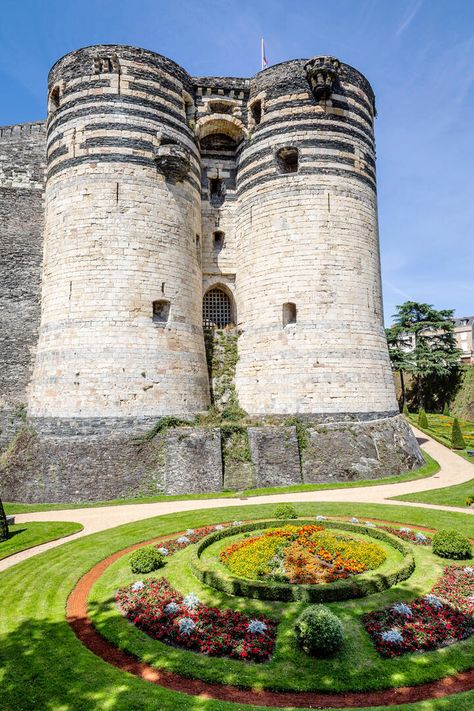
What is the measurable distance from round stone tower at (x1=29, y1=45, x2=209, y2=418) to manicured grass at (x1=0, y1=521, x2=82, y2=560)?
6224mm

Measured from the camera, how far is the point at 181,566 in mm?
11641

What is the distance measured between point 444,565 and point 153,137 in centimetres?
2301

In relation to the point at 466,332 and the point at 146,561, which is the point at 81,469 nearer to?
the point at 146,561

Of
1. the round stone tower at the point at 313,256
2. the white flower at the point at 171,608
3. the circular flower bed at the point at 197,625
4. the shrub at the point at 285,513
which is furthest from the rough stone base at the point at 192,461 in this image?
the white flower at the point at 171,608

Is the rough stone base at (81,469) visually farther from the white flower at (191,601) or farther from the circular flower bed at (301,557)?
the white flower at (191,601)

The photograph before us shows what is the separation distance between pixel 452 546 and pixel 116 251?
1877 centimetres

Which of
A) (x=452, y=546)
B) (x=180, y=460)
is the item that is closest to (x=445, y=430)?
(x=180, y=460)

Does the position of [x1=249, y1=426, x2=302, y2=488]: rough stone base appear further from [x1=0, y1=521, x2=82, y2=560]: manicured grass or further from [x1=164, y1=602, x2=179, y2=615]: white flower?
[x1=164, y1=602, x2=179, y2=615]: white flower

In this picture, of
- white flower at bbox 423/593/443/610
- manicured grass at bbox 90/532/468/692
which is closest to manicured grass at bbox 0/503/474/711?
manicured grass at bbox 90/532/468/692

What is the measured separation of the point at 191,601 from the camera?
9.51 metres

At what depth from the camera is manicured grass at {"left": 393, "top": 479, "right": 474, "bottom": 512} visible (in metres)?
18.5

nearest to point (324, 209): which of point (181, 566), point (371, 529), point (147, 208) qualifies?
point (147, 208)

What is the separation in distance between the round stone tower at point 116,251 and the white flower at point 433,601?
1534 centimetres

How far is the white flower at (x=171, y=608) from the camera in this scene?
9178 mm
